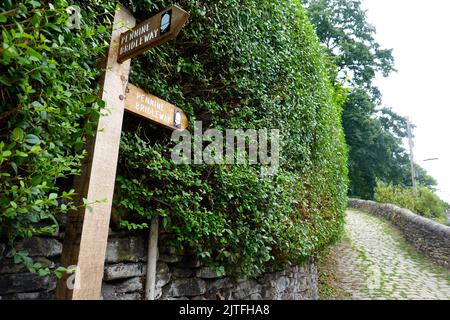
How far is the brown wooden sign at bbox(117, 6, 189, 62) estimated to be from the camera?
179 centimetres

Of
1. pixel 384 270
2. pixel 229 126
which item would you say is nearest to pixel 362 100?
pixel 384 270

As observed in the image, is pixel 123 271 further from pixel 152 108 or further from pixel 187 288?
pixel 152 108

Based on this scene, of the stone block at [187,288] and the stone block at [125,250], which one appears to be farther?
the stone block at [187,288]

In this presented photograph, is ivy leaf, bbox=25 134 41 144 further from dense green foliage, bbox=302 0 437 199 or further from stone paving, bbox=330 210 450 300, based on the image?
dense green foliage, bbox=302 0 437 199

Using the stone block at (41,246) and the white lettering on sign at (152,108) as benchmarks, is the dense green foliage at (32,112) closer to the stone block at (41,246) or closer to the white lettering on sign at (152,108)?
the stone block at (41,246)

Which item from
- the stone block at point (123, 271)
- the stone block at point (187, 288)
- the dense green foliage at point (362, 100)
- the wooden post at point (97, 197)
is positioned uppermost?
the dense green foliage at point (362, 100)

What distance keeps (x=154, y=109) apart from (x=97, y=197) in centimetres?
82

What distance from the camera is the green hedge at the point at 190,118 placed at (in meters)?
1.34

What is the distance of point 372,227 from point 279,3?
11.5m

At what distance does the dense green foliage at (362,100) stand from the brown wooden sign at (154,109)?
21345 millimetres

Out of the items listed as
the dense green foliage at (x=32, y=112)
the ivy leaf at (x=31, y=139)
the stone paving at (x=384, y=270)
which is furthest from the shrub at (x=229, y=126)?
the stone paving at (x=384, y=270)

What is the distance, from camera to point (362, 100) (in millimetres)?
22422

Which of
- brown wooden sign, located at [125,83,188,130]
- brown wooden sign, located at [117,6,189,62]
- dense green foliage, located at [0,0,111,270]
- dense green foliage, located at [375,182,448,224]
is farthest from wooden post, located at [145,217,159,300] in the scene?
dense green foliage, located at [375,182,448,224]
